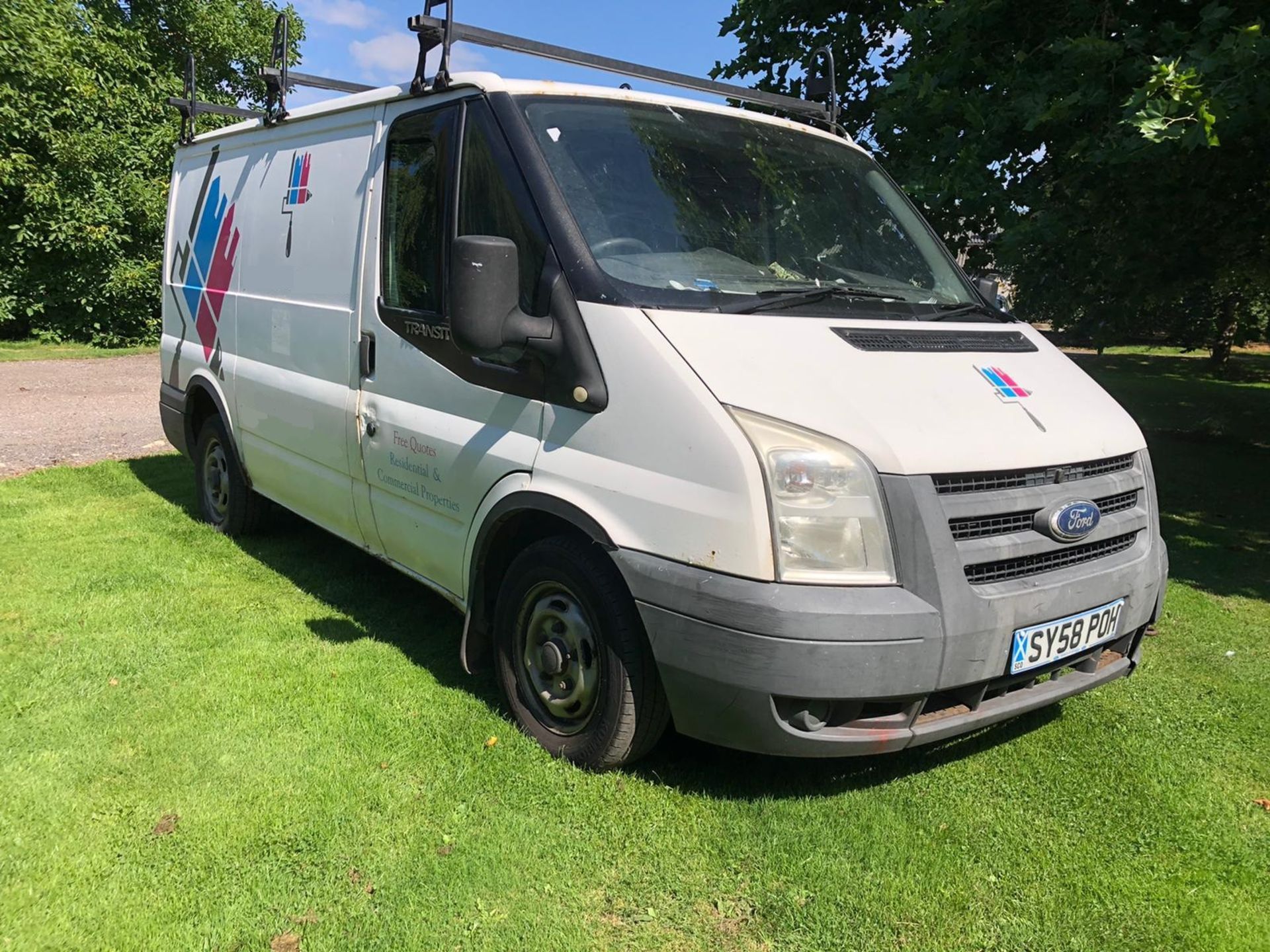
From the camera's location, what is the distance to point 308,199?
4.91m

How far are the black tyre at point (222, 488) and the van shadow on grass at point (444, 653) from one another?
168 millimetres

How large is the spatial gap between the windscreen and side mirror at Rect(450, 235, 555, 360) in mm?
308

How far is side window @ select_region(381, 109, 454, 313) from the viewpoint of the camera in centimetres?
391

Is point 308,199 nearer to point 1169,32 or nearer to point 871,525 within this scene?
point 871,525

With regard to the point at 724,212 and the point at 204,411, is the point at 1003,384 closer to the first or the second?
the point at 724,212

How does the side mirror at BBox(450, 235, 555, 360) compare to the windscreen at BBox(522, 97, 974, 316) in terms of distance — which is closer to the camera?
the side mirror at BBox(450, 235, 555, 360)

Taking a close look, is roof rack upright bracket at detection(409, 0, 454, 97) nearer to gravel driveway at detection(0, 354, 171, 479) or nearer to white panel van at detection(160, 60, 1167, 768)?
white panel van at detection(160, 60, 1167, 768)

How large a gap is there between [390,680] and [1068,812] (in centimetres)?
271

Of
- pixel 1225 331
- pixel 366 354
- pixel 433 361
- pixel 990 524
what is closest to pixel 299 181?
pixel 366 354

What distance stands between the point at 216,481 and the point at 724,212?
434 cm

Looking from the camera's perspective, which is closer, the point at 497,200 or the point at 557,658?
the point at 557,658

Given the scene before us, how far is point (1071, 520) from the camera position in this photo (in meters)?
3.15

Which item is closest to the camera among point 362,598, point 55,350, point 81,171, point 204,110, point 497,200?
point 497,200

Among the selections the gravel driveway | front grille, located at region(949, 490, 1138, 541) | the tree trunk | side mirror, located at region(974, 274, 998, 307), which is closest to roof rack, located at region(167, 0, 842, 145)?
side mirror, located at region(974, 274, 998, 307)
